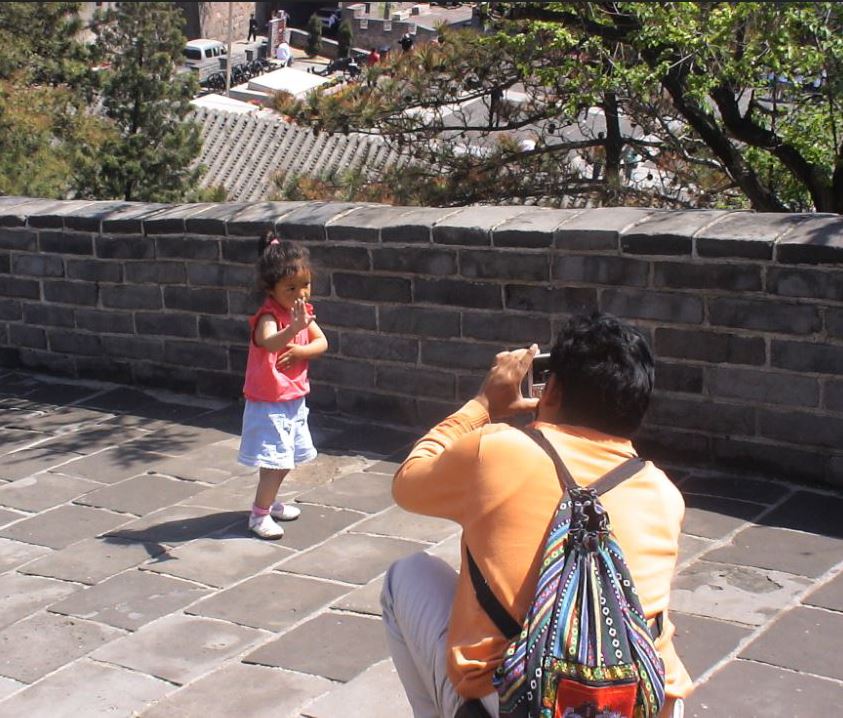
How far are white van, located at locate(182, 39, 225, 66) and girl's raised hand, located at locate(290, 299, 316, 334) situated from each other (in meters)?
46.6

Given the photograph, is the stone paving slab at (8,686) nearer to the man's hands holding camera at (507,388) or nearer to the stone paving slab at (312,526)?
the stone paving slab at (312,526)

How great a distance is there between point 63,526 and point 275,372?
113cm

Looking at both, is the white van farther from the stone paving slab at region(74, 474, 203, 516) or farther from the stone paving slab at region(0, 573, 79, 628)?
the stone paving slab at region(0, 573, 79, 628)

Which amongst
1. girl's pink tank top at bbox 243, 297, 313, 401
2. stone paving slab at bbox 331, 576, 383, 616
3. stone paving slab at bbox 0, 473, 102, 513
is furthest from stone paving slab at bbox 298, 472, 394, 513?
stone paving slab at bbox 0, 473, 102, 513

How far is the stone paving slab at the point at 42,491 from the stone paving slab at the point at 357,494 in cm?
105

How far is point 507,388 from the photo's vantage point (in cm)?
299

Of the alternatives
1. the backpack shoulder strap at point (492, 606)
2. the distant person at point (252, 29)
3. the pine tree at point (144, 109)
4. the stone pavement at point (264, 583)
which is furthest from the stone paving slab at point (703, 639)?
the distant person at point (252, 29)

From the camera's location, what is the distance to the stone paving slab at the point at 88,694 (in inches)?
149

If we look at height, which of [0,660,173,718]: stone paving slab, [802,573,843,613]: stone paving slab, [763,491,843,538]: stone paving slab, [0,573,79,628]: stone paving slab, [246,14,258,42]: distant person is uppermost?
[246,14,258,42]: distant person

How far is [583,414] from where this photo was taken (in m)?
2.76

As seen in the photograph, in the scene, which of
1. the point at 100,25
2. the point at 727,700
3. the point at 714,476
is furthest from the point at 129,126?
the point at 727,700

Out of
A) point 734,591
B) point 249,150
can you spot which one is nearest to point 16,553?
point 734,591

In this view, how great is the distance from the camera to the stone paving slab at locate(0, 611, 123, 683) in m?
4.08

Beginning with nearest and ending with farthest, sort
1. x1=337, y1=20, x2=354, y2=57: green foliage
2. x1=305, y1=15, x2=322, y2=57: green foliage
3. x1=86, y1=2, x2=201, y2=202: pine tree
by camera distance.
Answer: x1=86, y1=2, x2=201, y2=202: pine tree → x1=337, y1=20, x2=354, y2=57: green foliage → x1=305, y1=15, x2=322, y2=57: green foliage
